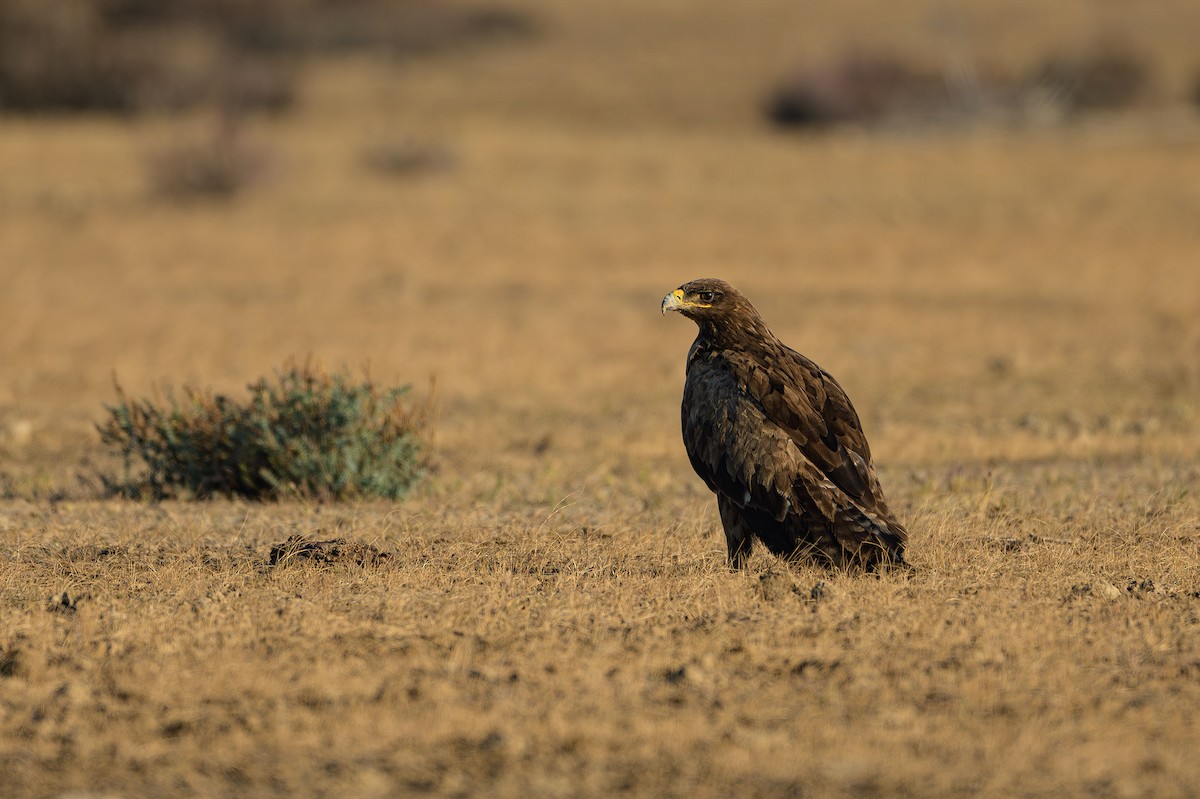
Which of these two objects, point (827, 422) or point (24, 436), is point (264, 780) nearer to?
point (827, 422)

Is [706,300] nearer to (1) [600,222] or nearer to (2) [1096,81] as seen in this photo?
(1) [600,222]

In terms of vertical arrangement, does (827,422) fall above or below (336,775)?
above

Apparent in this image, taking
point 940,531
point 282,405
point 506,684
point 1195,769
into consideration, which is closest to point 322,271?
point 282,405

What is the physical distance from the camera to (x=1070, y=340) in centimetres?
1817

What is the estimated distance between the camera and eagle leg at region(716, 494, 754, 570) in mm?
7547

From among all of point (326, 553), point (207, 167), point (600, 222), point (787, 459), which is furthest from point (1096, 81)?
point (326, 553)

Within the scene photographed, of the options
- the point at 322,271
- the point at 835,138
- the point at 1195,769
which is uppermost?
the point at 835,138

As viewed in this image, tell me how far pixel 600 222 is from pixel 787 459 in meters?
17.7

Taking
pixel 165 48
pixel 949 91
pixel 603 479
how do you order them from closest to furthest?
1. pixel 603 479
2. pixel 949 91
3. pixel 165 48

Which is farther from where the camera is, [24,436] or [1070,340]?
[1070,340]

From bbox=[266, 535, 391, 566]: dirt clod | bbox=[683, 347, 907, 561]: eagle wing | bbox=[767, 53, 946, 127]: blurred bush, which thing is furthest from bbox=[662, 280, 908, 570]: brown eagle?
bbox=[767, 53, 946, 127]: blurred bush

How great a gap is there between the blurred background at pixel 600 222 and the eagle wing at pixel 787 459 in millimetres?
3324

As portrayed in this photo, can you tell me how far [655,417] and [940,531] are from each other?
6.11 metres

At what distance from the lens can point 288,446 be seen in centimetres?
1002
